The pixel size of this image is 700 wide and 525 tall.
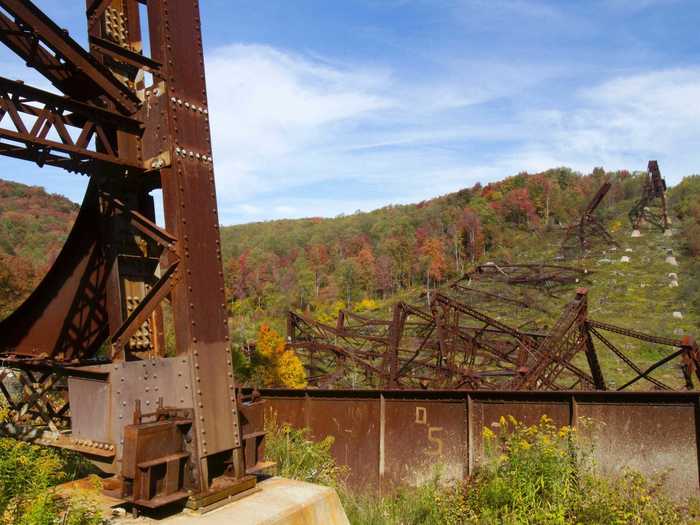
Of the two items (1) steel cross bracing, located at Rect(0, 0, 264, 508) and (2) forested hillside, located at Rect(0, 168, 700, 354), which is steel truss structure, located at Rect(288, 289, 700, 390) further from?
(2) forested hillside, located at Rect(0, 168, 700, 354)

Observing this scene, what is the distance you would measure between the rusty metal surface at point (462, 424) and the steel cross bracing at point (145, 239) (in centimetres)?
381

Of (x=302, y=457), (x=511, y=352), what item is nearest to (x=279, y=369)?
(x=511, y=352)

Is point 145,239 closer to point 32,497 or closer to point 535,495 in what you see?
point 32,497

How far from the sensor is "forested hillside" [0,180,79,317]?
28.2 meters

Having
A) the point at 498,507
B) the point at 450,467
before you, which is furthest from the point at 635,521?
the point at 450,467

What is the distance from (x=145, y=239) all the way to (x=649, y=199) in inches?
2827

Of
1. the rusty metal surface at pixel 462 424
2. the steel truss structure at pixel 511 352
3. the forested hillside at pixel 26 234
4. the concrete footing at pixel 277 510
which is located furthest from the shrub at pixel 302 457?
the forested hillside at pixel 26 234

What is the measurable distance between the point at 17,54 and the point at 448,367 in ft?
50.0

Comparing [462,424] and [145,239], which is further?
[462,424]

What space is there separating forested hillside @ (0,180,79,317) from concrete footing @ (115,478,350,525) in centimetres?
2687

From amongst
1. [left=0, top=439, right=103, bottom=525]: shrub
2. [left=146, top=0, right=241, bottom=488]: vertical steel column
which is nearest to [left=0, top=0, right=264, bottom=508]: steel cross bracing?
[left=146, top=0, right=241, bottom=488]: vertical steel column

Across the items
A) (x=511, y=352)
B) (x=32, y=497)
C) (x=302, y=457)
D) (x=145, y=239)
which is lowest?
(x=511, y=352)

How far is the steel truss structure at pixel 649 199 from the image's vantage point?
6047 centimetres

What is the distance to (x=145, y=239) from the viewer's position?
252 inches
